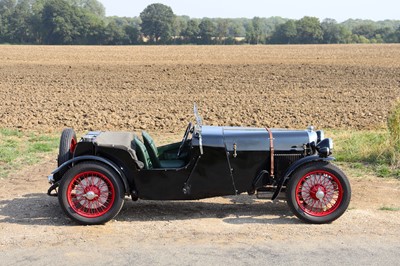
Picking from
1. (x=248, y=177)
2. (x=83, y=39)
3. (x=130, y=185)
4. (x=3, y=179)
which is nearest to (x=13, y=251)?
(x=130, y=185)

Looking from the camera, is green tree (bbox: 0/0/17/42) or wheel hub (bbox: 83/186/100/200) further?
green tree (bbox: 0/0/17/42)

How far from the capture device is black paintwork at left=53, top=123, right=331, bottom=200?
21.6ft

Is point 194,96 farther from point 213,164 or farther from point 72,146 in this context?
point 213,164

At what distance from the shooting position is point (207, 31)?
78.9 m

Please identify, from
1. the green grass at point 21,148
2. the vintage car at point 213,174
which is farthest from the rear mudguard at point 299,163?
the green grass at point 21,148

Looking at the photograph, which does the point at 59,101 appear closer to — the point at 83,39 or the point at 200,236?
the point at 200,236

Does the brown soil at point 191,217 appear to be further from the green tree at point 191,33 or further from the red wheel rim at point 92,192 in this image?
the green tree at point 191,33

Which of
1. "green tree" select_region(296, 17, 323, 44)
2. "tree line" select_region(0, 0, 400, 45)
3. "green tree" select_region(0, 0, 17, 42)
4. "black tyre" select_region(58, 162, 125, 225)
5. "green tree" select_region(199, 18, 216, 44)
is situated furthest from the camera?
"green tree" select_region(0, 0, 17, 42)

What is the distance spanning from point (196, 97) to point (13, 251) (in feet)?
44.8

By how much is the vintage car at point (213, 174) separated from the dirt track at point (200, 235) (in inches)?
10.3

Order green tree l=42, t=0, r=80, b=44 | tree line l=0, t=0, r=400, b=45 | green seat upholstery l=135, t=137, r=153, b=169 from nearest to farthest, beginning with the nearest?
1. green seat upholstery l=135, t=137, r=153, b=169
2. tree line l=0, t=0, r=400, b=45
3. green tree l=42, t=0, r=80, b=44

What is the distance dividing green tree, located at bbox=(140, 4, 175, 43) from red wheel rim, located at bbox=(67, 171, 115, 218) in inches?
2843

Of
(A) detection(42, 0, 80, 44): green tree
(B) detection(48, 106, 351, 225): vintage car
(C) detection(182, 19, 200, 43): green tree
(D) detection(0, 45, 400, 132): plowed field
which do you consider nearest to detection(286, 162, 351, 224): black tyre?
(B) detection(48, 106, 351, 225): vintage car

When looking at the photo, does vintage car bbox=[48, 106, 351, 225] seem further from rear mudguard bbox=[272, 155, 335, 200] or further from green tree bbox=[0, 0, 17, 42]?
green tree bbox=[0, 0, 17, 42]
